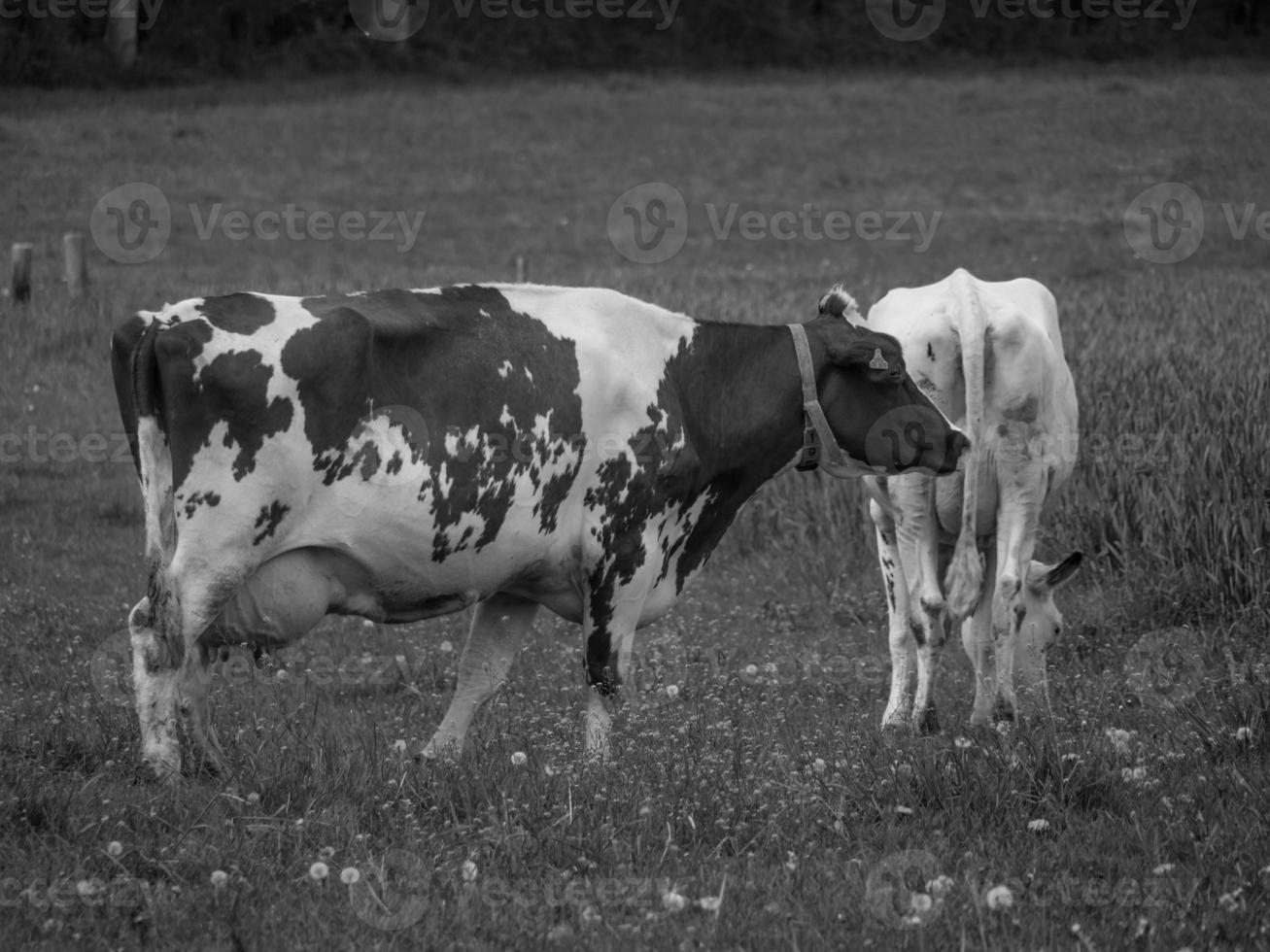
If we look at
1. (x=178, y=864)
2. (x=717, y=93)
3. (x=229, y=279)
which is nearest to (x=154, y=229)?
(x=229, y=279)

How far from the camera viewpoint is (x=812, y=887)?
4598 millimetres

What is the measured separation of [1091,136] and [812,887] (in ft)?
103

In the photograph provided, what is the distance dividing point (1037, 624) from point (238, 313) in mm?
4101

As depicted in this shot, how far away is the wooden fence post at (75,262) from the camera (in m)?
18.6

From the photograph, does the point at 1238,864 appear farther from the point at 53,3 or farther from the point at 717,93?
the point at 53,3

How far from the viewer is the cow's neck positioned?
6.81 m

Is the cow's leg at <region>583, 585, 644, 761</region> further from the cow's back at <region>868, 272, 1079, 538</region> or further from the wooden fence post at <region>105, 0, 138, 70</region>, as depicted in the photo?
the wooden fence post at <region>105, 0, 138, 70</region>
